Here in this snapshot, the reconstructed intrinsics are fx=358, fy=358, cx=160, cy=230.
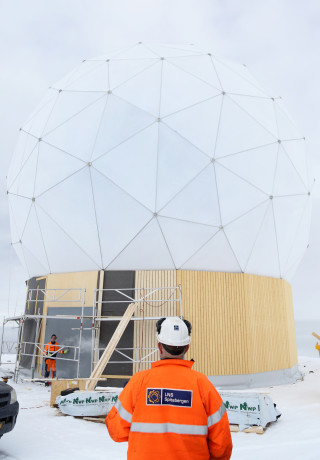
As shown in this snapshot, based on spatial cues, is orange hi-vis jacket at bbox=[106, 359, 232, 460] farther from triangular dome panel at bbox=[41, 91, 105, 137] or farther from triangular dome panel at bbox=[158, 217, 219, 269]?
triangular dome panel at bbox=[41, 91, 105, 137]

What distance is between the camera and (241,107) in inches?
527

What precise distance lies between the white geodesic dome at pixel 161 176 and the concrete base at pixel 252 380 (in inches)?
138

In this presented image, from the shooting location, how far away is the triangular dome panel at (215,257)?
12266 millimetres

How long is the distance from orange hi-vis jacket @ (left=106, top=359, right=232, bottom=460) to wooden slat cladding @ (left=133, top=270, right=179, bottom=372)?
9.12 m

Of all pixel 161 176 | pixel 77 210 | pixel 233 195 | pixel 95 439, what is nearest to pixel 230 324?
pixel 233 195

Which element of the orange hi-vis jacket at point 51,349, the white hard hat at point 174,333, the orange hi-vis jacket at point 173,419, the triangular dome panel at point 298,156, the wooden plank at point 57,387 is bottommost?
the wooden plank at point 57,387

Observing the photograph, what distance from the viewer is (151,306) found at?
11797 mm

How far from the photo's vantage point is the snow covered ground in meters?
5.11

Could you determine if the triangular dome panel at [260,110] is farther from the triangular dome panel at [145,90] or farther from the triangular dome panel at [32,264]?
the triangular dome panel at [32,264]

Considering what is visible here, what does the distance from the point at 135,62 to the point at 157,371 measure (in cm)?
1438

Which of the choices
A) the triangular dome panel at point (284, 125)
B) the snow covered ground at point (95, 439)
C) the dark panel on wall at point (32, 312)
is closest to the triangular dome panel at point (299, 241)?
the triangular dome panel at point (284, 125)

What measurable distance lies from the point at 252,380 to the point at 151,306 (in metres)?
4.07

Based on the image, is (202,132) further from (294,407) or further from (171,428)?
(171,428)

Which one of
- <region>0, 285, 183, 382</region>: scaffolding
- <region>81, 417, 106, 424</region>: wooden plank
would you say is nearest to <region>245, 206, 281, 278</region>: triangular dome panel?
<region>0, 285, 183, 382</region>: scaffolding
